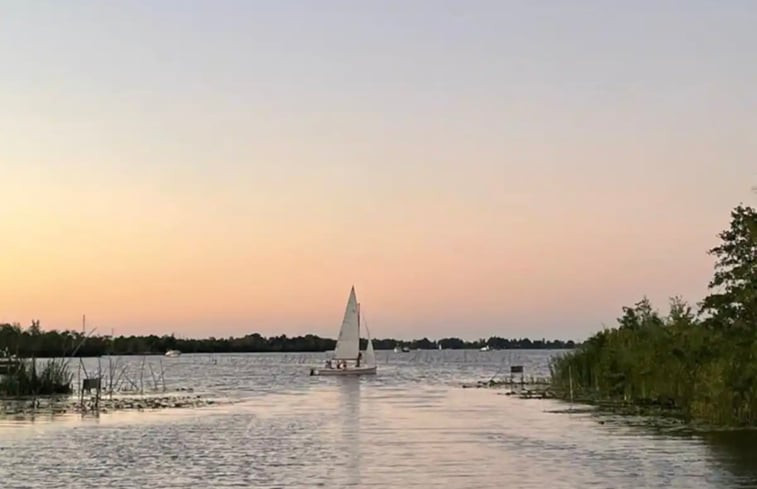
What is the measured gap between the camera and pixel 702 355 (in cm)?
4538

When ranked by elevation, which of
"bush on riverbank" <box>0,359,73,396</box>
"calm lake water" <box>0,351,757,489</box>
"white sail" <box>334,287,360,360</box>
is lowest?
"calm lake water" <box>0,351,757,489</box>

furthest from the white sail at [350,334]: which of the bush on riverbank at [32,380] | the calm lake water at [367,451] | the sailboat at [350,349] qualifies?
the calm lake water at [367,451]

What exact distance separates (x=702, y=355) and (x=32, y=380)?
38.3 meters

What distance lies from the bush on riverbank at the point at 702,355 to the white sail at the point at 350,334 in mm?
39708

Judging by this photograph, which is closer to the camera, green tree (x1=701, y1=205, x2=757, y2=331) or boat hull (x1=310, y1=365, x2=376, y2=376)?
green tree (x1=701, y1=205, x2=757, y2=331)

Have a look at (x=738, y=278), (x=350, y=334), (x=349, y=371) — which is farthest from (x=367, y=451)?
(x=350, y=334)

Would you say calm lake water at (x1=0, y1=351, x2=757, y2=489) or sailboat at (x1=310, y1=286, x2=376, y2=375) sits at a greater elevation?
sailboat at (x1=310, y1=286, x2=376, y2=375)

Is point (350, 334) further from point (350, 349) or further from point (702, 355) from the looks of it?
point (702, 355)

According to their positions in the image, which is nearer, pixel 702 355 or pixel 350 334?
pixel 702 355

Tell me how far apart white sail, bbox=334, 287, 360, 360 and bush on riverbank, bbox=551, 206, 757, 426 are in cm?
3971

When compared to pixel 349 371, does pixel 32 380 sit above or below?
below

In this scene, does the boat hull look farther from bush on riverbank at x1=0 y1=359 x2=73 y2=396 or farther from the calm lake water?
the calm lake water

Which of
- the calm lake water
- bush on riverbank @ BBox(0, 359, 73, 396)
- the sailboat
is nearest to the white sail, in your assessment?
the sailboat

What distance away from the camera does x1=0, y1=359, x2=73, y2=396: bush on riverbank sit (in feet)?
205
